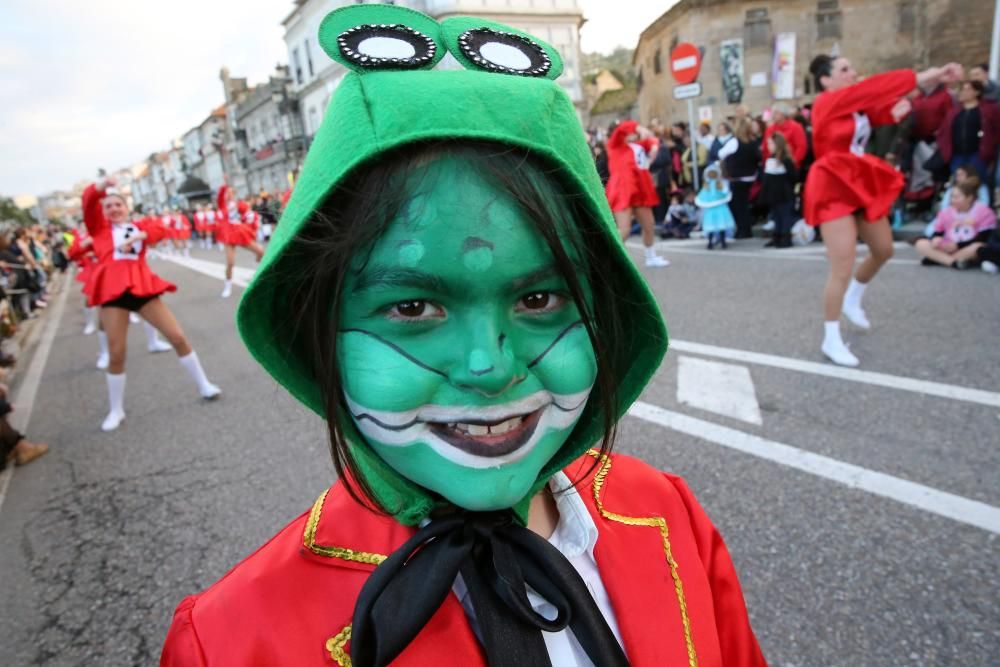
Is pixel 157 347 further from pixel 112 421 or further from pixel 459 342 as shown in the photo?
pixel 459 342

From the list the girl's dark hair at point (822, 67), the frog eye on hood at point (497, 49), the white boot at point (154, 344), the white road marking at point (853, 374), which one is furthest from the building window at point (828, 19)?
the frog eye on hood at point (497, 49)

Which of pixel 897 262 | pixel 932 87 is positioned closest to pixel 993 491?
pixel 897 262

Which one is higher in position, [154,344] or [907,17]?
[907,17]

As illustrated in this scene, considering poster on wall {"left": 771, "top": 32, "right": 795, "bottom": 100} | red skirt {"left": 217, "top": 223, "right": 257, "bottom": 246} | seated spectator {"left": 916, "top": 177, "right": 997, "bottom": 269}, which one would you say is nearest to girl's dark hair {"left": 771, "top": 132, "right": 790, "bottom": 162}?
seated spectator {"left": 916, "top": 177, "right": 997, "bottom": 269}

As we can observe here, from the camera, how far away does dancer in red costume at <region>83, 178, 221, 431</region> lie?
4512mm

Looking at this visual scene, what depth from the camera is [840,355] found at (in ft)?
12.5

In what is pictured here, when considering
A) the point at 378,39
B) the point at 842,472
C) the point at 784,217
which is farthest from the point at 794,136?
the point at 378,39

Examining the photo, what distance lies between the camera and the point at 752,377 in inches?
149

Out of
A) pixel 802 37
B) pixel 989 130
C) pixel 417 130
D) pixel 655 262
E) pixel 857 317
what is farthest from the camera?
pixel 802 37

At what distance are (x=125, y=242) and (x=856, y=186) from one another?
4908 millimetres

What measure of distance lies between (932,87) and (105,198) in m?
9.43

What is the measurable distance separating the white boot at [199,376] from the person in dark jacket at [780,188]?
6905 millimetres

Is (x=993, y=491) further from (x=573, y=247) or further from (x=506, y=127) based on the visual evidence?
(x=506, y=127)

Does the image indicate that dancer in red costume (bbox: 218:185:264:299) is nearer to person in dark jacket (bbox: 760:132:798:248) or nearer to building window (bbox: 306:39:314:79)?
person in dark jacket (bbox: 760:132:798:248)
